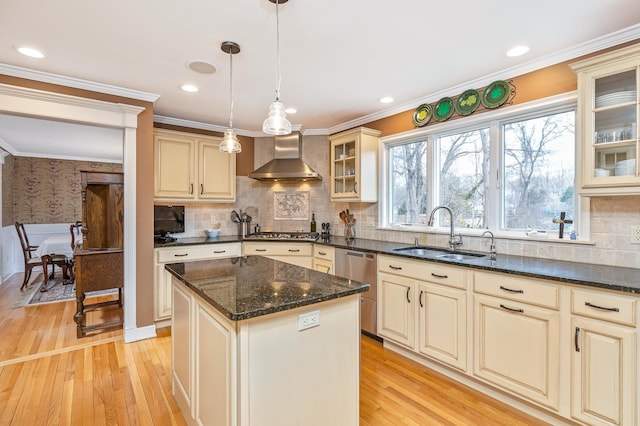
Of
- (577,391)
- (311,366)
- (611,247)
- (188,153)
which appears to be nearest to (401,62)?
(611,247)

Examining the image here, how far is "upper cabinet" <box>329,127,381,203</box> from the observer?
3.68 metres

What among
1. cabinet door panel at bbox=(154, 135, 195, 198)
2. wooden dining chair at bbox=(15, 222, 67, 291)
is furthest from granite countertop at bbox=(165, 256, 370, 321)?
wooden dining chair at bbox=(15, 222, 67, 291)

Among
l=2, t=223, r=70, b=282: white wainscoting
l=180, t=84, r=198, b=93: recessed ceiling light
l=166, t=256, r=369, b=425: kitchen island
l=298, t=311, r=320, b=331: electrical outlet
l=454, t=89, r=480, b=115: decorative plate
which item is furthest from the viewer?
l=2, t=223, r=70, b=282: white wainscoting

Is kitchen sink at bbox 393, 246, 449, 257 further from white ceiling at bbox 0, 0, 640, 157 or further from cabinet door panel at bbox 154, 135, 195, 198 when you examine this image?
cabinet door panel at bbox 154, 135, 195, 198

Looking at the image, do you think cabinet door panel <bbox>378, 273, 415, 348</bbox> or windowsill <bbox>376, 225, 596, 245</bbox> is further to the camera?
cabinet door panel <bbox>378, 273, 415, 348</bbox>

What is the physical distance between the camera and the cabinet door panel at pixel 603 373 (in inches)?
63.4

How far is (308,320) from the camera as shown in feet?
4.86

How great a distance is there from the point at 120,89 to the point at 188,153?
106 cm

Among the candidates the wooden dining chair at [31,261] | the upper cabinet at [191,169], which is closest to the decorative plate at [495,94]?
the upper cabinet at [191,169]

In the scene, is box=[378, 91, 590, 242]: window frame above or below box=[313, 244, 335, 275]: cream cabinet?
above

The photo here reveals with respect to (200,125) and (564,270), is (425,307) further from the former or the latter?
(200,125)

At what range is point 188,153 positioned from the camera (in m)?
3.93

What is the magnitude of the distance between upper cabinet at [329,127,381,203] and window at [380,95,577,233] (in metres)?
0.33

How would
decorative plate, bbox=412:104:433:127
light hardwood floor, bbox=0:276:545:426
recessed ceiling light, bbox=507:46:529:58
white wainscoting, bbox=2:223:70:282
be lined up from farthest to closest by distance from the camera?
1. white wainscoting, bbox=2:223:70:282
2. decorative plate, bbox=412:104:433:127
3. recessed ceiling light, bbox=507:46:529:58
4. light hardwood floor, bbox=0:276:545:426
